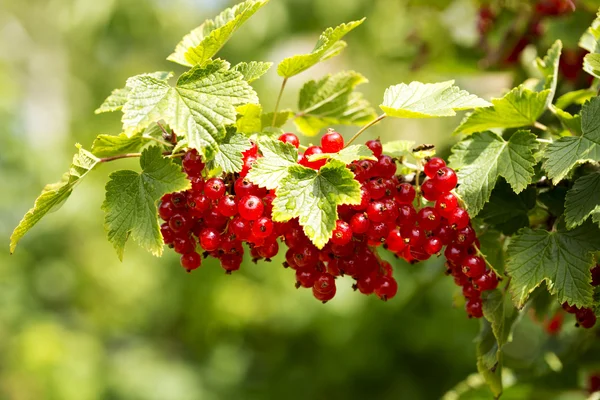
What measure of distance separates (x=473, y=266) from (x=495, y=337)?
0.15 meters

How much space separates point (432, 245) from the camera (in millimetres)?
878

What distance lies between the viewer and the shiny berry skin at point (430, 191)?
88 cm

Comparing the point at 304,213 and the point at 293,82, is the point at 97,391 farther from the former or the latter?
the point at 304,213

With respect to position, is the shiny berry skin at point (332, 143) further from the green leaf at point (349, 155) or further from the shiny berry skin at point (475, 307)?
the shiny berry skin at point (475, 307)

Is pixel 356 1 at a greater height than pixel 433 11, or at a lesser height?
lesser

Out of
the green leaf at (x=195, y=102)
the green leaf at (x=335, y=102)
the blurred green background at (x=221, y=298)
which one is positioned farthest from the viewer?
the blurred green background at (x=221, y=298)

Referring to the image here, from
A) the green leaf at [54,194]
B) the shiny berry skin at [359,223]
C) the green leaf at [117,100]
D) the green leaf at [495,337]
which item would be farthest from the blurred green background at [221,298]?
the green leaf at [54,194]

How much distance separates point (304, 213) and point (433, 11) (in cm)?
137

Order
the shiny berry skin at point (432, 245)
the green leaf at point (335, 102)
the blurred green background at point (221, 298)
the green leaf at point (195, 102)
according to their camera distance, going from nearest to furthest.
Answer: the green leaf at point (195, 102) → the shiny berry skin at point (432, 245) → the green leaf at point (335, 102) → the blurred green background at point (221, 298)

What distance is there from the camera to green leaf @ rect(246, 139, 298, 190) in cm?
81

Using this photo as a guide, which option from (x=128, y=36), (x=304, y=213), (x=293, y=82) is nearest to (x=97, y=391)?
(x=293, y=82)

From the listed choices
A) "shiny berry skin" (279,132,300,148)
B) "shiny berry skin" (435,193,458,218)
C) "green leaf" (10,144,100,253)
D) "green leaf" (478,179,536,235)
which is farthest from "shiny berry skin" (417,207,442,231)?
"green leaf" (10,144,100,253)

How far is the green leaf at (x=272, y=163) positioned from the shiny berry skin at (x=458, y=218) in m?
0.24

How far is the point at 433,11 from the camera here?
6.36 ft
